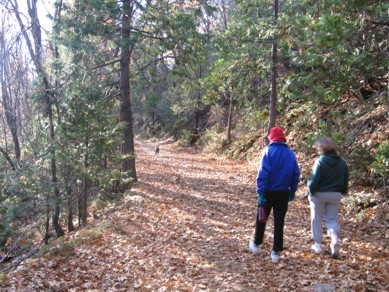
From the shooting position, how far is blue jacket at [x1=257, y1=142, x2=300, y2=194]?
16.8 ft

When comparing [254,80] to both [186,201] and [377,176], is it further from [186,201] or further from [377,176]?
[377,176]

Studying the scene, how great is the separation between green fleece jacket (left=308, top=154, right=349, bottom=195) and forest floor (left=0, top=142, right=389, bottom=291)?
122 cm

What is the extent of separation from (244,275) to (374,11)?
5350 mm

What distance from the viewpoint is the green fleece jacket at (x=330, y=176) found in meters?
5.12

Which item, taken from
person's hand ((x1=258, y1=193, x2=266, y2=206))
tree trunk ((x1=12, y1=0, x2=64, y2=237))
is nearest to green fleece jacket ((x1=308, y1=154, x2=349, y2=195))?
person's hand ((x1=258, y1=193, x2=266, y2=206))

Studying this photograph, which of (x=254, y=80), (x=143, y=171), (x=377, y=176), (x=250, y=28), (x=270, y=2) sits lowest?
(x=143, y=171)

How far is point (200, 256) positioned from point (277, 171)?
2.46m

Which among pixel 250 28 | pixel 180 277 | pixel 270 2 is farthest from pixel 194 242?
pixel 270 2

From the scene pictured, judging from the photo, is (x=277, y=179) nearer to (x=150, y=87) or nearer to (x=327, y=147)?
(x=327, y=147)

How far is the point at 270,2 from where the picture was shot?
13805 mm

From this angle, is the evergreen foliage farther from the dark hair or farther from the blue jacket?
the blue jacket

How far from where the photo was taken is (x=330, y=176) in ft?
16.8

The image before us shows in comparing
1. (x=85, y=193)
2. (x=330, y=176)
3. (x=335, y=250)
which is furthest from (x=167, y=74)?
(x=335, y=250)

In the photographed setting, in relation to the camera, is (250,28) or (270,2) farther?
(270,2)
